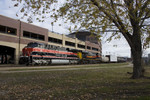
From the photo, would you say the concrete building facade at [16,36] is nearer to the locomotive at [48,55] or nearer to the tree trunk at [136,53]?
the locomotive at [48,55]

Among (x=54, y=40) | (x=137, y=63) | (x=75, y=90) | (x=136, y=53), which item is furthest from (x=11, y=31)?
(x=75, y=90)

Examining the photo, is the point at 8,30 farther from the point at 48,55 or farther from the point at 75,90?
the point at 75,90

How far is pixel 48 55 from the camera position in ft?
105

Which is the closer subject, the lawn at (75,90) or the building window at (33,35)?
the lawn at (75,90)

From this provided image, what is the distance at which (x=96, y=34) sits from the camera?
10.3 metres

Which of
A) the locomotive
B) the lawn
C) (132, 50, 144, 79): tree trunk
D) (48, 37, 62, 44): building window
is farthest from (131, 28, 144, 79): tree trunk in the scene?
(48, 37, 62, 44): building window

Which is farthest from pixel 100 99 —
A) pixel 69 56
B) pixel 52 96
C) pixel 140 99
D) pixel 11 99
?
pixel 69 56

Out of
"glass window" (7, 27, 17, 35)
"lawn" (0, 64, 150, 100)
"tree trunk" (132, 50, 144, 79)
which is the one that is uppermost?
"glass window" (7, 27, 17, 35)

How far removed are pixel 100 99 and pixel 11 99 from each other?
12.0 ft

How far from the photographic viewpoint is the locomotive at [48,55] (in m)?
27.9

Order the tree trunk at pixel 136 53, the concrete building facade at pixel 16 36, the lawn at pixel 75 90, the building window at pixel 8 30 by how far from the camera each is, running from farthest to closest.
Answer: the building window at pixel 8 30, the concrete building facade at pixel 16 36, the tree trunk at pixel 136 53, the lawn at pixel 75 90

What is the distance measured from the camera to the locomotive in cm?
2791

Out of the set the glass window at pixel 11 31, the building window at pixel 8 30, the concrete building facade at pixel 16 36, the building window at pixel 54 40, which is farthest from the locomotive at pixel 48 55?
the building window at pixel 54 40

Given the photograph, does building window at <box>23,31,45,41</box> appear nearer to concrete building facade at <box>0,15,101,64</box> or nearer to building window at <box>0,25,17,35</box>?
concrete building facade at <box>0,15,101,64</box>
